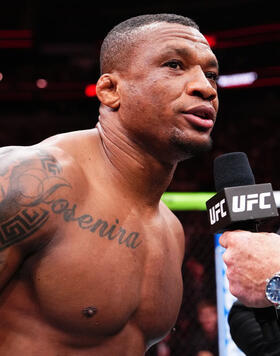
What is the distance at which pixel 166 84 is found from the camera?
1.16 meters

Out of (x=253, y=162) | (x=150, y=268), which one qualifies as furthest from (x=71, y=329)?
(x=253, y=162)

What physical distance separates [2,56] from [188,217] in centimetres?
288

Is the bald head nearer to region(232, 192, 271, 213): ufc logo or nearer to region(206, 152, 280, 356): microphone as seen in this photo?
region(206, 152, 280, 356): microphone

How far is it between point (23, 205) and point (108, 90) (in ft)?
1.41

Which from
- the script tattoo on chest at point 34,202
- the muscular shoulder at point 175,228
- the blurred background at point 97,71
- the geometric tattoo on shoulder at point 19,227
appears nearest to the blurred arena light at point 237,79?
the blurred background at point 97,71

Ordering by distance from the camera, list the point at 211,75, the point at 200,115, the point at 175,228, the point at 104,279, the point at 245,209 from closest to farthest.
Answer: the point at 245,209 → the point at 104,279 → the point at 200,115 → the point at 211,75 → the point at 175,228

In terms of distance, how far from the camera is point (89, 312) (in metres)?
1.03

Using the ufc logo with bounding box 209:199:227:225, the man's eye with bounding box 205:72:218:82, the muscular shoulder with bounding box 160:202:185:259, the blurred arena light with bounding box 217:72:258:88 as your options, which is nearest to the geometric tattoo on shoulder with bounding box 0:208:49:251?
the ufc logo with bounding box 209:199:227:225

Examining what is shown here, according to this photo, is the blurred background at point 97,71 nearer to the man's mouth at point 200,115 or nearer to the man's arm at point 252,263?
the man's mouth at point 200,115

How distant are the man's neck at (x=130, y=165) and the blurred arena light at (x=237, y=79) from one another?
441cm

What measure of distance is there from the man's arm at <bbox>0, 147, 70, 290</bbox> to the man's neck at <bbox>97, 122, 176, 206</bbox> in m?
0.20

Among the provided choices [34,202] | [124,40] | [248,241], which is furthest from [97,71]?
[248,241]

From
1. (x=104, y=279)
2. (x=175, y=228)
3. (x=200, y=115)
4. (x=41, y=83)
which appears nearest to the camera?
(x=104, y=279)

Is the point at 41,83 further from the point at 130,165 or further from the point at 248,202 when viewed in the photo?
the point at 248,202
